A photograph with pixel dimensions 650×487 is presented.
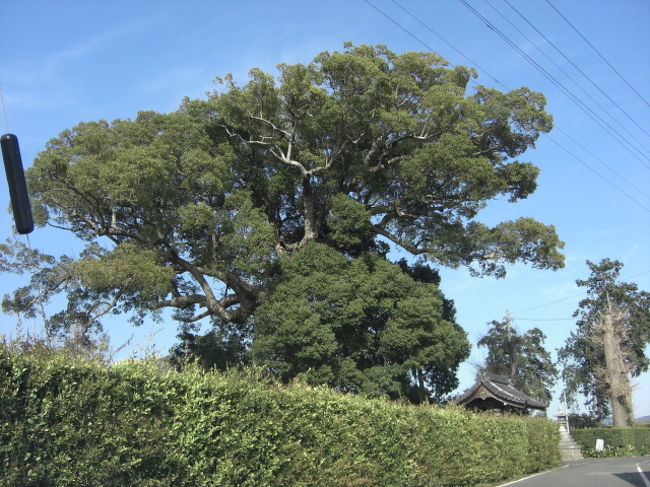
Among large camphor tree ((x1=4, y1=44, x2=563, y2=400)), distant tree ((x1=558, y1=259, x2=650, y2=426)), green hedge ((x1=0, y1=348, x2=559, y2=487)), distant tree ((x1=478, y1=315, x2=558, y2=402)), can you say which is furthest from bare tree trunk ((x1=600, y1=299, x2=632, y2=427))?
green hedge ((x1=0, y1=348, x2=559, y2=487))

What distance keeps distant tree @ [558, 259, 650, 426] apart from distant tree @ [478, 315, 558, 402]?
7.85 feet

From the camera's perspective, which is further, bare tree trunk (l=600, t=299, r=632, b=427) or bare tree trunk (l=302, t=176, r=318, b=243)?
bare tree trunk (l=600, t=299, r=632, b=427)

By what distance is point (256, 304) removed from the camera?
23.8 m

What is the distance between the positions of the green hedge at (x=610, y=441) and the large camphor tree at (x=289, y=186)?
2058 cm

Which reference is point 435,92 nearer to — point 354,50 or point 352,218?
point 354,50

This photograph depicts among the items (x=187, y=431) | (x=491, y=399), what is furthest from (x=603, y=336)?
(x=187, y=431)

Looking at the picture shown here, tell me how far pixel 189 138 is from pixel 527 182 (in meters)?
14.0

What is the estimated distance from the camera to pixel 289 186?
967 inches

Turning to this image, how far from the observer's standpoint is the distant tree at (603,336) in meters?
49.5

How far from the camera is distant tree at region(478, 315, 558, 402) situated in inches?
2318

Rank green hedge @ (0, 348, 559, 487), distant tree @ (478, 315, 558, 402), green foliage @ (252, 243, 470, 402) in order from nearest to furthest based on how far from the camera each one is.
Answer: green hedge @ (0, 348, 559, 487)
green foliage @ (252, 243, 470, 402)
distant tree @ (478, 315, 558, 402)

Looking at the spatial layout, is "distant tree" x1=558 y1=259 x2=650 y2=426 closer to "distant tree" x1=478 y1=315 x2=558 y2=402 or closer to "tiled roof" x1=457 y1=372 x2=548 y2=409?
"distant tree" x1=478 y1=315 x2=558 y2=402

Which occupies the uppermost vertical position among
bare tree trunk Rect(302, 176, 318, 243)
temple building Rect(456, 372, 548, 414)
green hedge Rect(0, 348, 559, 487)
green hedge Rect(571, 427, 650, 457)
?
bare tree trunk Rect(302, 176, 318, 243)

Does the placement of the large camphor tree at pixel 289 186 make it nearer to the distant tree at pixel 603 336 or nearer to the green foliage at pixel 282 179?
the green foliage at pixel 282 179
